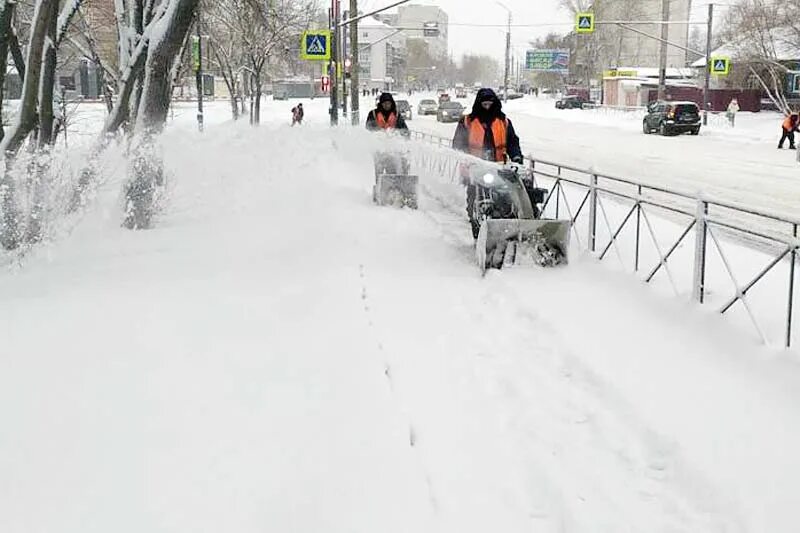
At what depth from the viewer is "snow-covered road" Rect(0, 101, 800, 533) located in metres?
3.80

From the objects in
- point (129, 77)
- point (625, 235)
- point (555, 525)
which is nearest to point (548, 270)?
point (625, 235)

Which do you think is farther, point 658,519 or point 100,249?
point 100,249

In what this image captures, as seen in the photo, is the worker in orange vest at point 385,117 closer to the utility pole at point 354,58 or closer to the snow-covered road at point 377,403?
the snow-covered road at point 377,403

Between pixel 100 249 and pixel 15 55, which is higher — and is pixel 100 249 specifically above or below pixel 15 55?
below

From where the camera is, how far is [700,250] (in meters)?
6.84

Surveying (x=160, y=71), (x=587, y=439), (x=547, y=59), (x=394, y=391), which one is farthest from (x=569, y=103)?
(x=587, y=439)

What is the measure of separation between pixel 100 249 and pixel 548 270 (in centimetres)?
497

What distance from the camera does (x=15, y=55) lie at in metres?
11.4

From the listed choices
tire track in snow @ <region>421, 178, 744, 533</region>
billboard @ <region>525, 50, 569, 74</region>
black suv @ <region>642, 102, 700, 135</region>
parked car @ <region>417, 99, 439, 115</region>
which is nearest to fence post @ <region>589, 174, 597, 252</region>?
tire track in snow @ <region>421, 178, 744, 533</region>

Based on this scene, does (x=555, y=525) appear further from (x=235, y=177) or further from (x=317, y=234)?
(x=235, y=177)

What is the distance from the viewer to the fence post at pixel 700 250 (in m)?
6.80

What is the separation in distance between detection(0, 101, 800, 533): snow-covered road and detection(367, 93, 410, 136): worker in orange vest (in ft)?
15.8

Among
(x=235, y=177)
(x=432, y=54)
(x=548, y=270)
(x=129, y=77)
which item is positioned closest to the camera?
(x=548, y=270)

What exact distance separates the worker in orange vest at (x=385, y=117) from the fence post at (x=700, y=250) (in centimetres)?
712
